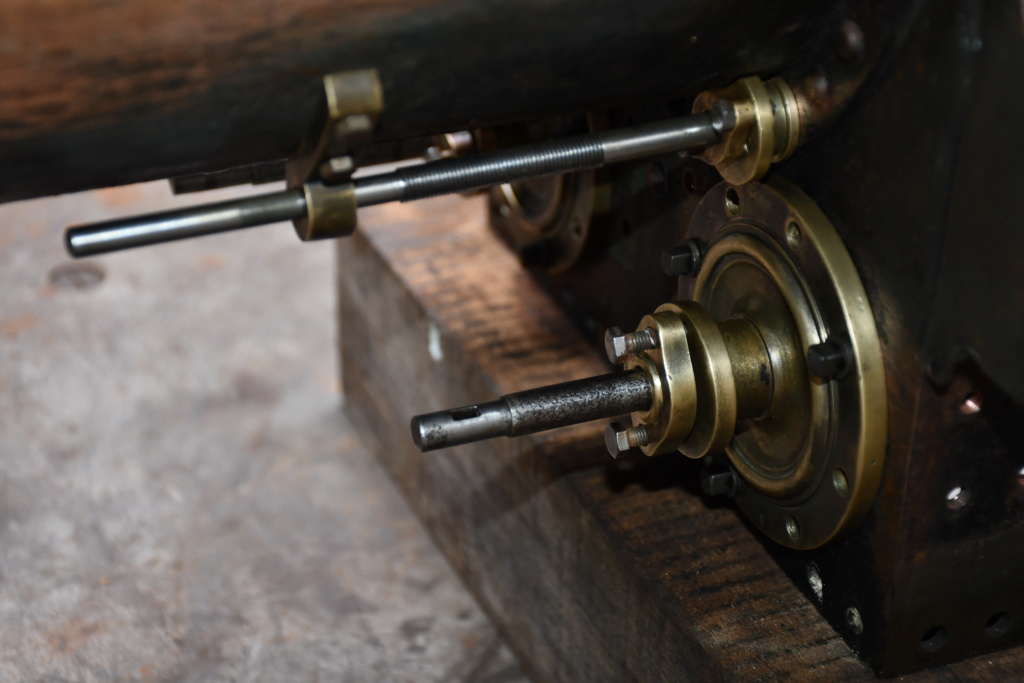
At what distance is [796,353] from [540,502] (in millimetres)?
357

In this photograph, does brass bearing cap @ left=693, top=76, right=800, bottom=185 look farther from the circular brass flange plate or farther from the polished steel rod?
the polished steel rod

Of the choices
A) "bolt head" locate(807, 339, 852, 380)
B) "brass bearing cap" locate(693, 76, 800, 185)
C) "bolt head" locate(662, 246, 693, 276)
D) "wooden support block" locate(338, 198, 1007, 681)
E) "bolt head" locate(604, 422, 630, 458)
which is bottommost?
"wooden support block" locate(338, 198, 1007, 681)

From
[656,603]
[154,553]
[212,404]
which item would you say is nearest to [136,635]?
[154,553]

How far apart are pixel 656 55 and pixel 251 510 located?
888 millimetres

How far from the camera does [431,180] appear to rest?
2.50 feet

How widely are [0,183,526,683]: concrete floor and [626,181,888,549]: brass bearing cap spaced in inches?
18.5

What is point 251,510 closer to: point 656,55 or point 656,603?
point 656,603

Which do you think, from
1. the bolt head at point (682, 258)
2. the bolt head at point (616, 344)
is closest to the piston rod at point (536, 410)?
the bolt head at point (616, 344)

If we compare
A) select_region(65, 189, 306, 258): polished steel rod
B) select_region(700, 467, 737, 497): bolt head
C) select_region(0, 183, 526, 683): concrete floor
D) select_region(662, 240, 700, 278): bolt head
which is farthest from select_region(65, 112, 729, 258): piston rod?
select_region(0, 183, 526, 683): concrete floor

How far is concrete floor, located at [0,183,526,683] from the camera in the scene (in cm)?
124

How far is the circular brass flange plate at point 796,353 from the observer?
2.53 feet

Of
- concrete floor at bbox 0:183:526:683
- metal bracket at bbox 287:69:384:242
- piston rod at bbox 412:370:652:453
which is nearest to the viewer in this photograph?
metal bracket at bbox 287:69:384:242

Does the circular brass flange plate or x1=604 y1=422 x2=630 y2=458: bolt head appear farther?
x1=604 y1=422 x2=630 y2=458: bolt head

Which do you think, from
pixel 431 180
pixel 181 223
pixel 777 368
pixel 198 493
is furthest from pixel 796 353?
pixel 198 493
